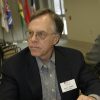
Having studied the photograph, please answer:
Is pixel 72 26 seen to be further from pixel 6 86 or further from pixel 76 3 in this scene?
pixel 6 86

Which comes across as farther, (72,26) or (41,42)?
(72,26)

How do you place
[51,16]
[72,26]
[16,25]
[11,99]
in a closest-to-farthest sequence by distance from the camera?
1. [11,99]
2. [51,16]
3. [72,26]
4. [16,25]

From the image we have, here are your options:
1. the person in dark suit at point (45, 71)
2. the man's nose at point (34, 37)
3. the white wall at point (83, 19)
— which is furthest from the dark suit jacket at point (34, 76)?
the white wall at point (83, 19)

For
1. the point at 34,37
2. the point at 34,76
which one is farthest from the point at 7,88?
the point at 34,37

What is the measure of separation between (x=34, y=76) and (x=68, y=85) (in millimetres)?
248

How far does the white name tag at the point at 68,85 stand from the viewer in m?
1.87

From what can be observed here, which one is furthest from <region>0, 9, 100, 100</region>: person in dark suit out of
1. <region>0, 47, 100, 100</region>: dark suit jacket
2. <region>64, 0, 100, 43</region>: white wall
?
<region>64, 0, 100, 43</region>: white wall

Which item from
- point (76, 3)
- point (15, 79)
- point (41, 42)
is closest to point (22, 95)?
point (15, 79)

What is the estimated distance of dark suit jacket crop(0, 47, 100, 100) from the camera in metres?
1.81

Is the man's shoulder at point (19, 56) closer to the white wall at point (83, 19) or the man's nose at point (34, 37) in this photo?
the man's nose at point (34, 37)

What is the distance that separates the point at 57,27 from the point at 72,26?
6600 millimetres

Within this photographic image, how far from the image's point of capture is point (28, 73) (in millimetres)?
1861

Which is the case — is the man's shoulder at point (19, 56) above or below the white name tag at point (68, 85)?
above

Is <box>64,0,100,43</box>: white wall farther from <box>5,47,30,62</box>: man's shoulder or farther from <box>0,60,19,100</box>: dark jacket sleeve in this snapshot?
<box>0,60,19,100</box>: dark jacket sleeve
